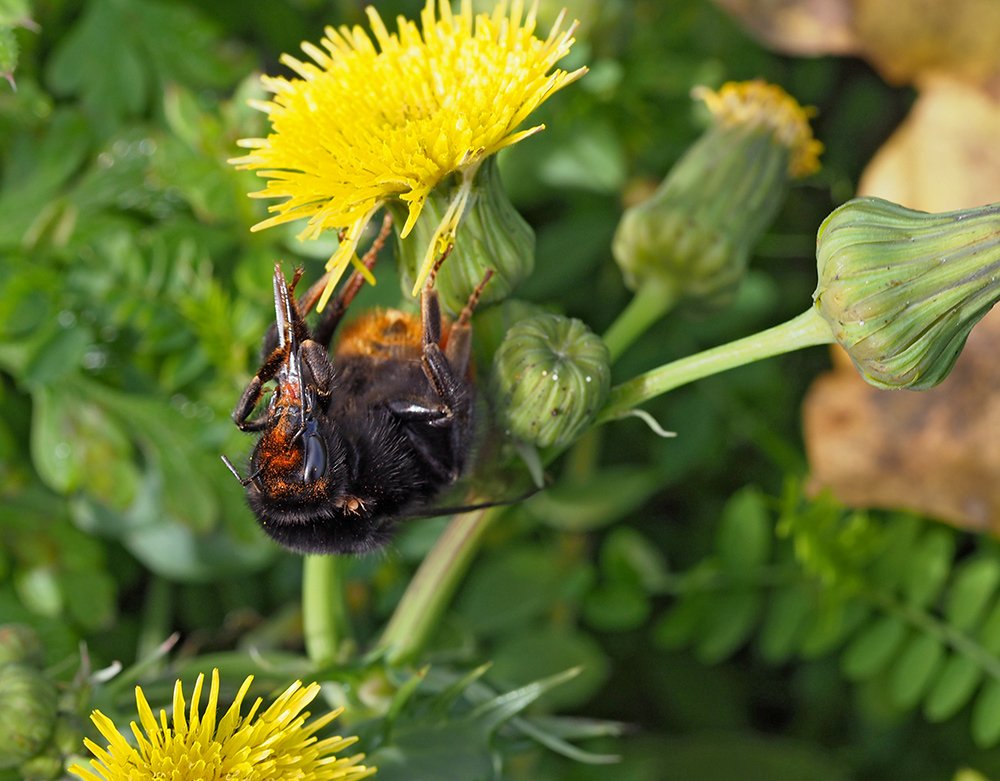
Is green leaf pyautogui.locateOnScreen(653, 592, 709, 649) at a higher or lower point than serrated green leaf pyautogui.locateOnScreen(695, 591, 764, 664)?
higher

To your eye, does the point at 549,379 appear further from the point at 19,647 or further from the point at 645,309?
the point at 19,647

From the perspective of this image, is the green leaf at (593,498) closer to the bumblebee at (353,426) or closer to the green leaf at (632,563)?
the green leaf at (632,563)

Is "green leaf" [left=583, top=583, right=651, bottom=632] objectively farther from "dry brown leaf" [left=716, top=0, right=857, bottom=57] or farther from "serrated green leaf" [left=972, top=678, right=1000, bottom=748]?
"dry brown leaf" [left=716, top=0, right=857, bottom=57]

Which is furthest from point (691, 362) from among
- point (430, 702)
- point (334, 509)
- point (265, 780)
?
point (265, 780)

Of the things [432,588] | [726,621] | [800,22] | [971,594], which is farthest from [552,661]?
[800,22]

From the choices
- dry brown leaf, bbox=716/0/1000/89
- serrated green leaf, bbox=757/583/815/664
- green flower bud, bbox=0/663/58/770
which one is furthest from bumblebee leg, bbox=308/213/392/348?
dry brown leaf, bbox=716/0/1000/89
